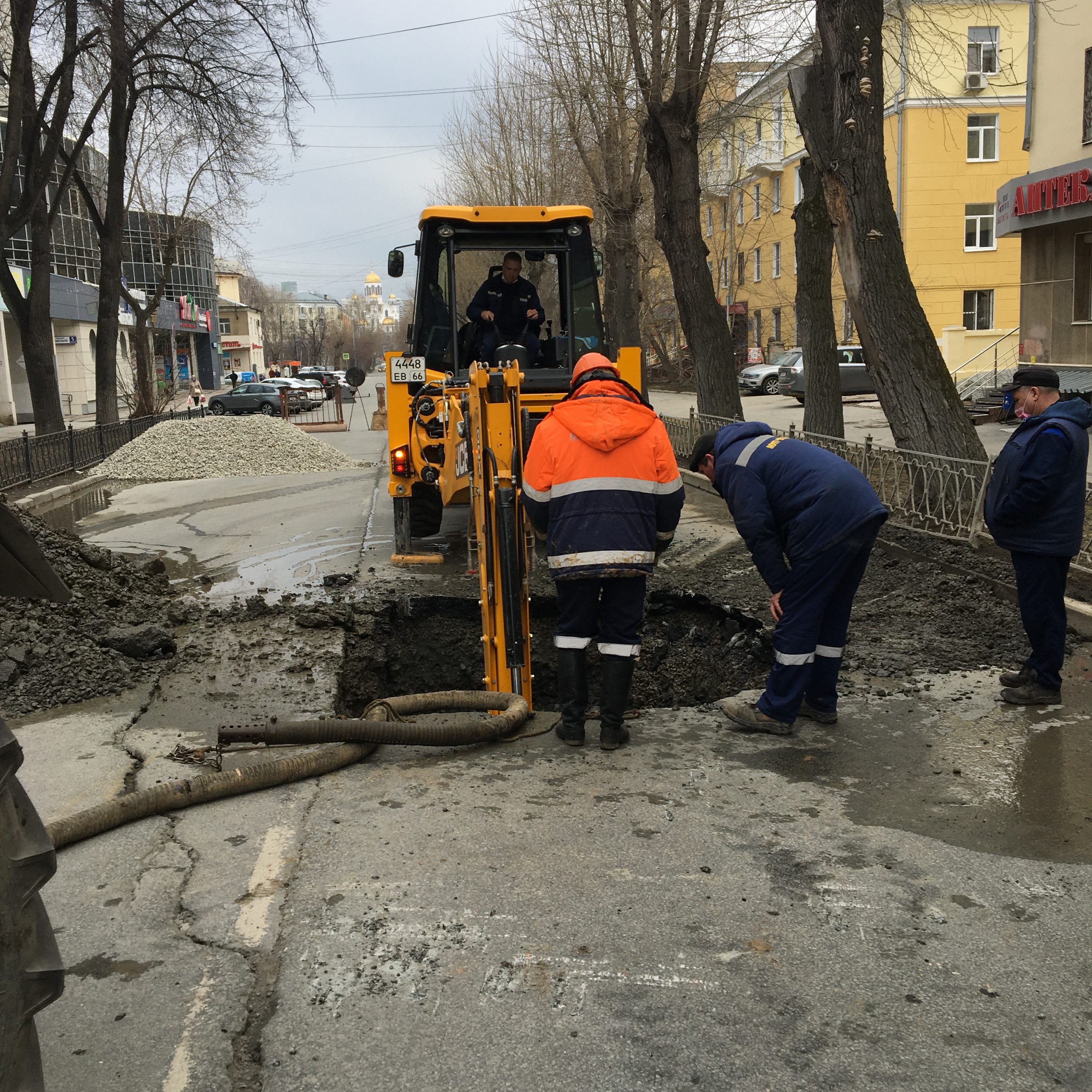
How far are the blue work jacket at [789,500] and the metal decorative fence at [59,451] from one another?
13.8 metres

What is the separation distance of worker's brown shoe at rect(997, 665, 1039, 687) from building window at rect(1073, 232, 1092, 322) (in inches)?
739

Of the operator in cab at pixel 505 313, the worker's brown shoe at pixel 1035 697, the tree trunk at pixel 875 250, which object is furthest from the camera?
the tree trunk at pixel 875 250

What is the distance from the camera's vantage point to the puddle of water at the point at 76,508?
13289mm

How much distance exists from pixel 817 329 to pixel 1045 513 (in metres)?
8.22

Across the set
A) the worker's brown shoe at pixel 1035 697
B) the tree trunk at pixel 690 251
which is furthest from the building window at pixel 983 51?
the worker's brown shoe at pixel 1035 697

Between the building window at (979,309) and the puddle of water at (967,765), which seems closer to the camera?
the puddle of water at (967,765)

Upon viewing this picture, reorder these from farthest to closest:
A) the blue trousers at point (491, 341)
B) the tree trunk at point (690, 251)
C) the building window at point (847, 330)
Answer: the building window at point (847, 330) < the tree trunk at point (690, 251) < the blue trousers at point (491, 341)

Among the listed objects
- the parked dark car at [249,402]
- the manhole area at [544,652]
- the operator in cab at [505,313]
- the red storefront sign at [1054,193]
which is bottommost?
the manhole area at [544,652]

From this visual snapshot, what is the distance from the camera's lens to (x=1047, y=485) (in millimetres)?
4914

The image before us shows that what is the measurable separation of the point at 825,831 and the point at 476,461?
8.24 feet

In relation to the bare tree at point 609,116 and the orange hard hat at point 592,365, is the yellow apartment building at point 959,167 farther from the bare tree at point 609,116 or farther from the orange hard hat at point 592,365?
the orange hard hat at point 592,365

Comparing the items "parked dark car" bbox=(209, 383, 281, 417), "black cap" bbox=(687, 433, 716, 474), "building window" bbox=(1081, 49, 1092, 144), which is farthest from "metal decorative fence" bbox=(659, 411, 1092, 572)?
"parked dark car" bbox=(209, 383, 281, 417)

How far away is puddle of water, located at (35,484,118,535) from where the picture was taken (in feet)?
43.6

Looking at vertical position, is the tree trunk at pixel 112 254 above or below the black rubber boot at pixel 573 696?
above
